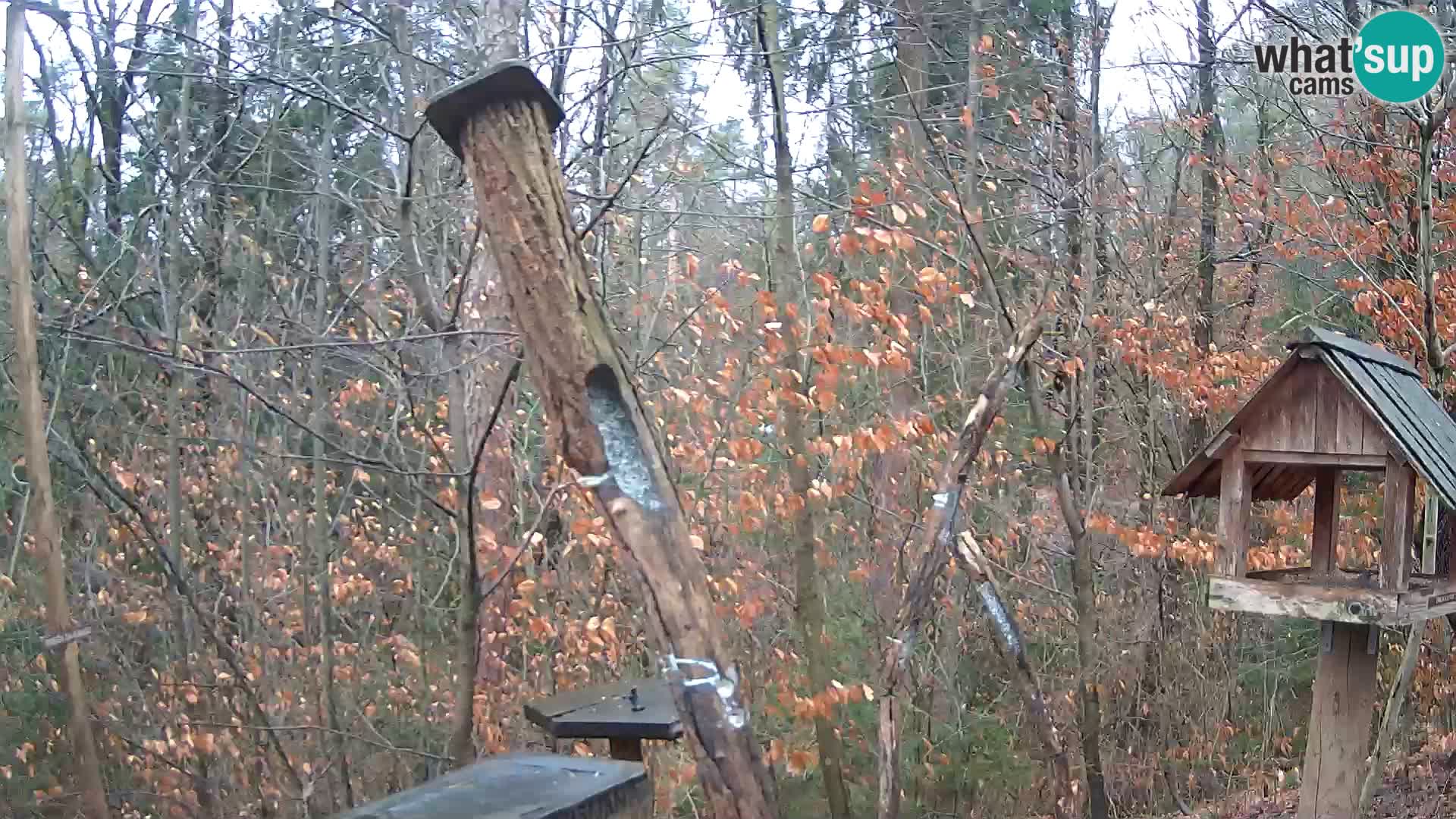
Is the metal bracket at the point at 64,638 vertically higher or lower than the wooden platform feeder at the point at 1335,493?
lower

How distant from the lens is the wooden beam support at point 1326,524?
13.2 feet

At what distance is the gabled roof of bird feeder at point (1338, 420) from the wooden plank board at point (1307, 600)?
1.29 feet

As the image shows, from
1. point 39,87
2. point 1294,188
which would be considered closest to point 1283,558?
point 1294,188

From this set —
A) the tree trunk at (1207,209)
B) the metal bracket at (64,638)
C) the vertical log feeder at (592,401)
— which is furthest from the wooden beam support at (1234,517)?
the metal bracket at (64,638)

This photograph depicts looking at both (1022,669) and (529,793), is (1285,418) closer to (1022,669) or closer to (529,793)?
(1022,669)

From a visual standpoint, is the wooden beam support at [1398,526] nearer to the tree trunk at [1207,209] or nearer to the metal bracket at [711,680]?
the metal bracket at [711,680]

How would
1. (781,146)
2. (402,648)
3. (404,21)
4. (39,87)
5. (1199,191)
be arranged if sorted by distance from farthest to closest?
1. (1199,191)
2. (402,648)
3. (781,146)
4. (39,87)
5. (404,21)

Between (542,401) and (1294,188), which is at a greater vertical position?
(1294,188)

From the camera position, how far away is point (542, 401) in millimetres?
2984

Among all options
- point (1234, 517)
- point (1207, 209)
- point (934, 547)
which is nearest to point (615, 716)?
point (934, 547)

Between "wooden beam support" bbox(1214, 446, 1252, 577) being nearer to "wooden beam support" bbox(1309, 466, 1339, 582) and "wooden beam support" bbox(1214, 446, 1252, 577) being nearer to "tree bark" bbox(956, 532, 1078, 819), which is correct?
"wooden beam support" bbox(1309, 466, 1339, 582)

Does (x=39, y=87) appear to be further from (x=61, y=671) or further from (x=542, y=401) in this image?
(x=542, y=401)

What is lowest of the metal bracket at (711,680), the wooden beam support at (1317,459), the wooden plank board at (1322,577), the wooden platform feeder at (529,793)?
the wooden platform feeder at (529,793)

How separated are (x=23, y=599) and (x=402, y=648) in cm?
301
